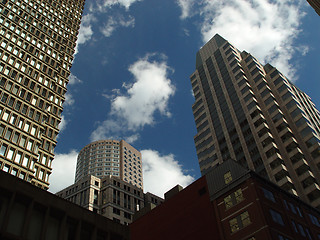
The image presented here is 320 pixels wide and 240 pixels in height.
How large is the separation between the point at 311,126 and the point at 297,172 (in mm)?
16648

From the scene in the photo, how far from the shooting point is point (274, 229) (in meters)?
44.7

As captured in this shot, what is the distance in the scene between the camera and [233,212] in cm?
4912

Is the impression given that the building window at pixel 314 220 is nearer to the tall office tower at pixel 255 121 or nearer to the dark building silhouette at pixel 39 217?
the tall office tower at pixel 255 121

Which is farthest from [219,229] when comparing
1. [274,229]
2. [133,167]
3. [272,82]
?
[133,167]

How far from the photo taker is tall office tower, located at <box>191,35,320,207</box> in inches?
3155

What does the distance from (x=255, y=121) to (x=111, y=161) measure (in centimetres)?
10014

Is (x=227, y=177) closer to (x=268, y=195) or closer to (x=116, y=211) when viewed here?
(x=268, y=195)

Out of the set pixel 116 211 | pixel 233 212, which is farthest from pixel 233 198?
pixel 116 211

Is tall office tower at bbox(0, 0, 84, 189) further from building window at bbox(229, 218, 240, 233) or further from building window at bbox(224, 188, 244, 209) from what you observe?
building window at bbox(229, 218, 240, 233)

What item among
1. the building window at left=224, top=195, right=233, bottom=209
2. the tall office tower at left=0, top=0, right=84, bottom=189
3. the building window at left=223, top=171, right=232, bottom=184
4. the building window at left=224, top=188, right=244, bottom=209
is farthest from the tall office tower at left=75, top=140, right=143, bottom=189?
the building window at left=224, top=188, right=244, bottom=209

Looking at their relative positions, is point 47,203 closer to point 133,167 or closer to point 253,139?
point 253,139

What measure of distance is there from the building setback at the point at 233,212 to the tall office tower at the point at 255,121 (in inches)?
888

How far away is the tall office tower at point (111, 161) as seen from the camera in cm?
17200

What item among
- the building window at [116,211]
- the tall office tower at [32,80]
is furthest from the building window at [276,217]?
the building window at [116,211]
